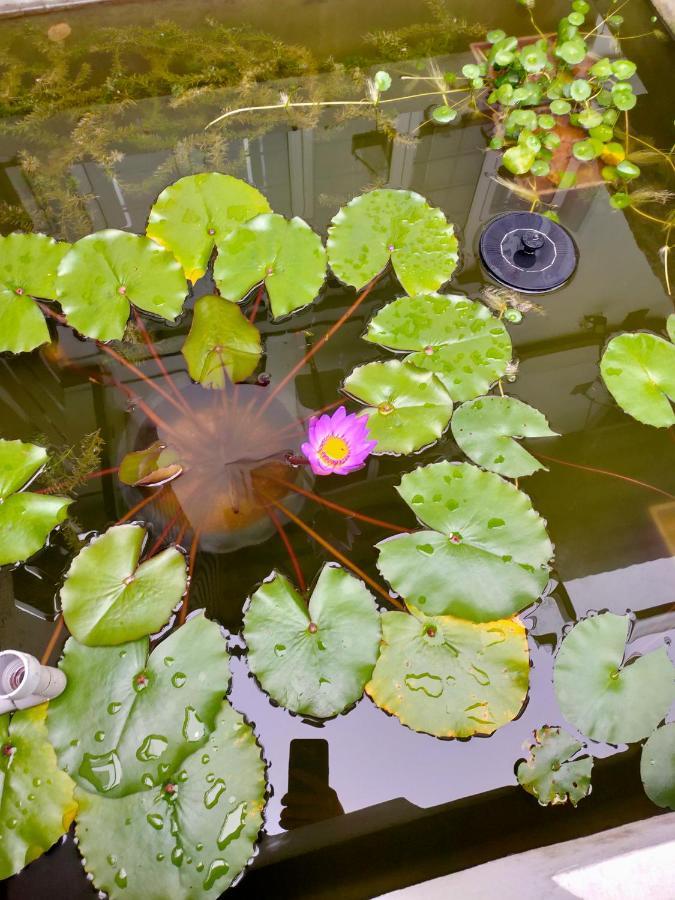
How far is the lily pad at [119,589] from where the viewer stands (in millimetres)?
1557

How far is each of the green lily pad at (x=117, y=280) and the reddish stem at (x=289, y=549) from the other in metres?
0.76

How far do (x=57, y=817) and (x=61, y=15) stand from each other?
319 cm

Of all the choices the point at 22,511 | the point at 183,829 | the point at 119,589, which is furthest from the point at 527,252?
the point at 183,829

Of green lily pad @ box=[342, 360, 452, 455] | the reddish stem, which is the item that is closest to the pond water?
the reddish stem

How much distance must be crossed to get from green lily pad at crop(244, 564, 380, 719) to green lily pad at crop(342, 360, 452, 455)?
457 millimetres

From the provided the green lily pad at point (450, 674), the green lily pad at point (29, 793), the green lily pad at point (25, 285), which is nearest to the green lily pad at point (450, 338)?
the green lily pad at point (450, 674)

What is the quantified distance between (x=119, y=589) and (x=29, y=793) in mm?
504

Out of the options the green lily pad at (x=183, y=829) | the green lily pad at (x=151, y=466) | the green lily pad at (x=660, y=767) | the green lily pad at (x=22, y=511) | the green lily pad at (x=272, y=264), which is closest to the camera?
the green lily pad at (x=183, y=829)

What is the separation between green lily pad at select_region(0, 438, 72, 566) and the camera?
172cm

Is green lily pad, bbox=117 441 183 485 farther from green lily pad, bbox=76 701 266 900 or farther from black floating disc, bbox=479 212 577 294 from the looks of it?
black floating disc, bbox=479 212 577 294

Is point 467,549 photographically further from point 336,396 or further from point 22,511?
point 22,511

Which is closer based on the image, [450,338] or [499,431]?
[499,431]

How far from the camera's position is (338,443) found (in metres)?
1.76

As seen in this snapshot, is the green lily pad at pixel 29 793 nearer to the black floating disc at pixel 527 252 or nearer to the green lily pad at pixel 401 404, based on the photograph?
the green lily pad at pixel 401 404
